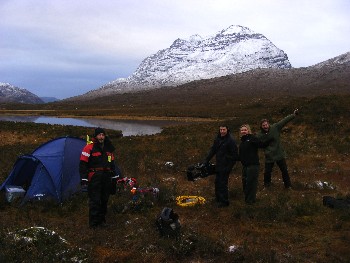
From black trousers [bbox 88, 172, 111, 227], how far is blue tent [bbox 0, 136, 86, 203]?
98.3 inches

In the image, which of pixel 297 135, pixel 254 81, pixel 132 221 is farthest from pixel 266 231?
pixel 254 81

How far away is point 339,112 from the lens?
88.5ft

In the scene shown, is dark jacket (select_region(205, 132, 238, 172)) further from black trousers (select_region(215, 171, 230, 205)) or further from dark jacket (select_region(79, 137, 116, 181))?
dark jacket (select_region(79, 137, 116, 181))

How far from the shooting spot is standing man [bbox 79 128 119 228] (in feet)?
28.1

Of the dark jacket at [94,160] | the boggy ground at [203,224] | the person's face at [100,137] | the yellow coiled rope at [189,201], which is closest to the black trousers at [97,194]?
the dark jacket at [94,160]

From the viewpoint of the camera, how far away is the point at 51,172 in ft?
36.5

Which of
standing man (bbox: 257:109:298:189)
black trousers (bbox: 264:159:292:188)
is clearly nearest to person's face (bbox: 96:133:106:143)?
standing man (bbox: 257:109:298:189)

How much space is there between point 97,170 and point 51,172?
3.09 metres

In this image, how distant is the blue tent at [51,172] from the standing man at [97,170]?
253cm

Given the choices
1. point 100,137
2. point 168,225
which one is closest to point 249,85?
point 100,137

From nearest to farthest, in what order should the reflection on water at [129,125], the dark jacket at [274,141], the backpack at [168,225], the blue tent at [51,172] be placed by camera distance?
the backpack at [168,225]
the blue tent at [51,172]
the dark jacket at [274,141]
the reflection on water at [129,125]

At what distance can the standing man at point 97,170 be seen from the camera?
8.57 m

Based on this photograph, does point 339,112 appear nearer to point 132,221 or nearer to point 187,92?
point 132,221

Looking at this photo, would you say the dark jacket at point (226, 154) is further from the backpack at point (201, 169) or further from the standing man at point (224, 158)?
the backpack at point (201, 169)
